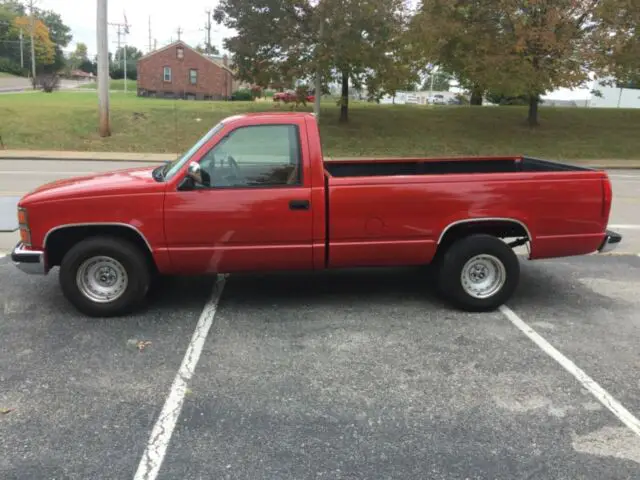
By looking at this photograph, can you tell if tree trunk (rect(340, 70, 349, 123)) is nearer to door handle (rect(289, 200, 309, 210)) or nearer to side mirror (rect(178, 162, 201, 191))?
door handle (rect(289, 200, 309, 210))

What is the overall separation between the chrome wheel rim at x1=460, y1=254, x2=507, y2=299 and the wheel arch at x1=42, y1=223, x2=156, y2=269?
111 inches

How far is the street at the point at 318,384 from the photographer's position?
3.04 meters

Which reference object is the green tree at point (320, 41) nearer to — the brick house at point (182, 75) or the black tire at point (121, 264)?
the black tire at point (121, 264)

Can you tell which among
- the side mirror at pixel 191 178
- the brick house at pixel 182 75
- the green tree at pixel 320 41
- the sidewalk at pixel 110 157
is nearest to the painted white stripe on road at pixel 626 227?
the side mirror at pixel 191 178

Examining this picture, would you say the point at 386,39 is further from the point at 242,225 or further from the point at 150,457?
the point at 150,457

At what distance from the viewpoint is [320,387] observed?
3.82 meters

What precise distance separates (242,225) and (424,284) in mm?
2224

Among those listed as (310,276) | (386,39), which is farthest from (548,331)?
(386,39)

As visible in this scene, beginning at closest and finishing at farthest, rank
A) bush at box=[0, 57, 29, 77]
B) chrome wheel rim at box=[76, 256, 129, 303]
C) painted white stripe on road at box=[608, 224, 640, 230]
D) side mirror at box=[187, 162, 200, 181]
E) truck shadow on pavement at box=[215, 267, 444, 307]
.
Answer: side mirror at box=[187, 162, 200, 181]
chrome wheel rim at box=[76, 256, 129, 303]
truck shadow on pavement at box=[215, 267, 444, 307]
painted white stripe on road at box=[608, 224, 640, 230]
bush at box=[0, 57, 29, 77]

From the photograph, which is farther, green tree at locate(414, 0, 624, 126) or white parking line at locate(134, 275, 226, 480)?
green tree at locate(414, 0, 624, 126)

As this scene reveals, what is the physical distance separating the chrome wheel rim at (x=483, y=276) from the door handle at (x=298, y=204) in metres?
1.57

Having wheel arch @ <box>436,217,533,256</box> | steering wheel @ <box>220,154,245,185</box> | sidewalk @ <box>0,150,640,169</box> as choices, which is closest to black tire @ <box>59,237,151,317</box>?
steering wheel @ <box>220,154,245,185</box>

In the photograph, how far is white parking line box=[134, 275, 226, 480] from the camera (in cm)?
296

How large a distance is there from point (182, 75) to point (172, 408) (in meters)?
64.1
